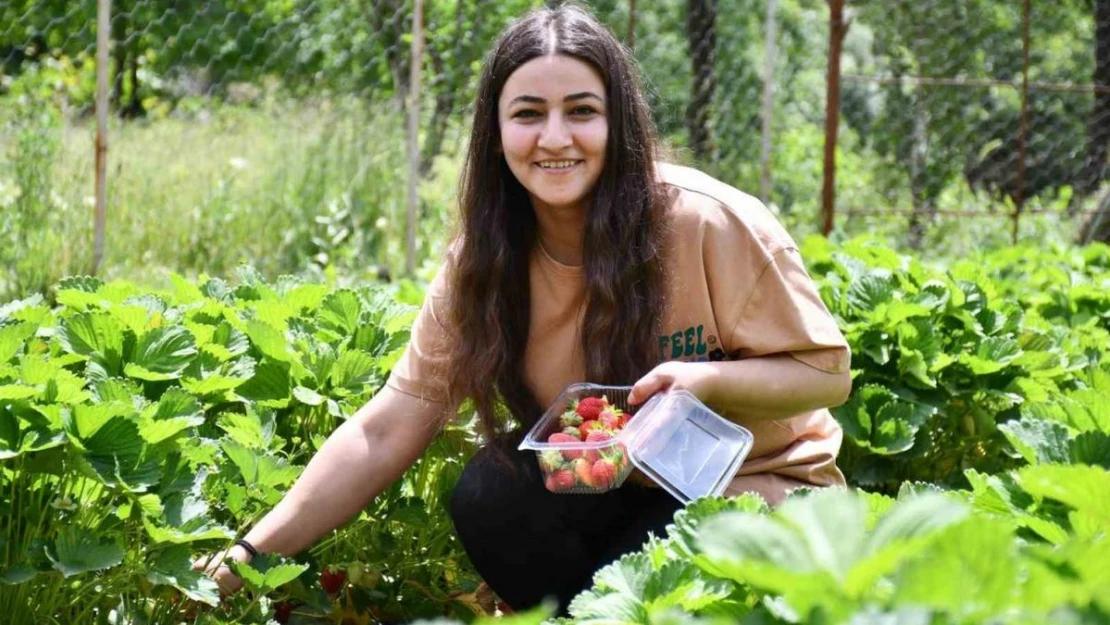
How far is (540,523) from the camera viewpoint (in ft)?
8.66

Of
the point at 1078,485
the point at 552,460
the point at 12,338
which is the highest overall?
the point at 1078,485

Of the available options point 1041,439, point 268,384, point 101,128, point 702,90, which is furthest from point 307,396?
point 702,90

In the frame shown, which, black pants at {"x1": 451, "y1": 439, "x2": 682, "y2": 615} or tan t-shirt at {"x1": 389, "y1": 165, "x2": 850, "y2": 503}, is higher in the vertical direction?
tan t-shirt at {"x1": 389, "y1": 165, "x2": 850, "y2": 503}

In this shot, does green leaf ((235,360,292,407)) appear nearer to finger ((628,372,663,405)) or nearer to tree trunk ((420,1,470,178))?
finger ((628,372,663,405))

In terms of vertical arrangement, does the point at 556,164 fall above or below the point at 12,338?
above

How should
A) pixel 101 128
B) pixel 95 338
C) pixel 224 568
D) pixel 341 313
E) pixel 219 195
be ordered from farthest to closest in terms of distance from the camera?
pixel 219 195 < pixel 101 128 < pixel 341 313 < pixel 95 338 < pixel 224 568

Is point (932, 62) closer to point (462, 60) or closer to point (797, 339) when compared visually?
point (462, 60)

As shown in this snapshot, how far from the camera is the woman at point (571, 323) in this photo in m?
2.47

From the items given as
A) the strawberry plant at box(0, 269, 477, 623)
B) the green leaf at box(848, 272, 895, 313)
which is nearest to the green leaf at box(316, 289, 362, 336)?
the strawberry plant at box(0, 269, 477, 623)

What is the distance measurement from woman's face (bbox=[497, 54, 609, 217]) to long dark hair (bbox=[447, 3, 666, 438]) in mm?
23

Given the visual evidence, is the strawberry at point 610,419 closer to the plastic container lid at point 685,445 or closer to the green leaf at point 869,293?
the plastic container lid at point 685,445

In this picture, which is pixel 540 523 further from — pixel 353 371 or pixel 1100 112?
pixel 1100 112

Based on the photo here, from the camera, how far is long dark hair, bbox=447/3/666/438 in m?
2.48

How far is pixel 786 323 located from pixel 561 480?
1.51 feet
